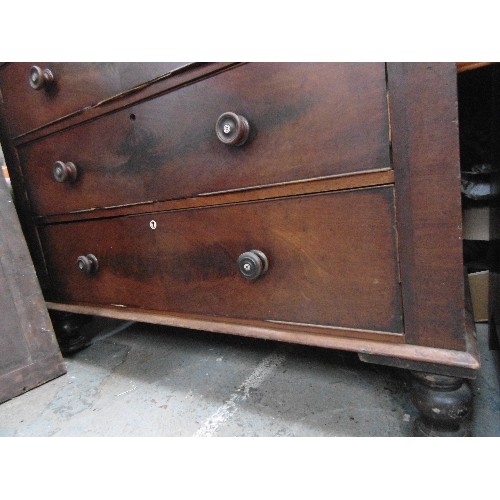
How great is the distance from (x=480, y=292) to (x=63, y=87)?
113 centimetres

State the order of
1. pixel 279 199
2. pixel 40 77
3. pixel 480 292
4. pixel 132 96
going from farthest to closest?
pixel 480 292 → pixel 40 77 → pixel 132 96 → pixel 279 199

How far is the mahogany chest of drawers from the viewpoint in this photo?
42 centimetres

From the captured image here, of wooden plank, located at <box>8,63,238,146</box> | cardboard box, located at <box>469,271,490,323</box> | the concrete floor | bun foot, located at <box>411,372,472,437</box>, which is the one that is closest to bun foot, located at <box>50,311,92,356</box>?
the concrete floor

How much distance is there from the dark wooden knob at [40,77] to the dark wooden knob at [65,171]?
0.17 meters

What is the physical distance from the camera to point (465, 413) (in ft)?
1.47

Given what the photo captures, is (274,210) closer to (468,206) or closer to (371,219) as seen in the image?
(371,219)

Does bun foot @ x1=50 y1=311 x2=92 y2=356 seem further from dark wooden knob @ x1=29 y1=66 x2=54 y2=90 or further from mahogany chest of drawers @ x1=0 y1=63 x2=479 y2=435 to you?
dark wooden knob @ x1=29 y1=66 x2=54 y2=90

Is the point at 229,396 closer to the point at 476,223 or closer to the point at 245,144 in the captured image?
the point at 245,144

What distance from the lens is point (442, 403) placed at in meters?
0.45

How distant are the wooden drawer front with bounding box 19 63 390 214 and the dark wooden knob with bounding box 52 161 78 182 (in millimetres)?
15

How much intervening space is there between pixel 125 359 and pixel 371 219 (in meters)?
0.78

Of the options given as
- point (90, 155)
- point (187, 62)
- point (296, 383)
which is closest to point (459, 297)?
point (296, 383)

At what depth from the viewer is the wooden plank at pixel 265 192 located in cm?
44

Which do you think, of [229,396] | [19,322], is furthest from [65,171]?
[229,396]
